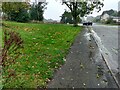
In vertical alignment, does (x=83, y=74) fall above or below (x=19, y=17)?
below

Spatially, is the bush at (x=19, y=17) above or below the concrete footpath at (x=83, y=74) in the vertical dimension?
above

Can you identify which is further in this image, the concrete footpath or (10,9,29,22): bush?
(10,9,29,22): bush

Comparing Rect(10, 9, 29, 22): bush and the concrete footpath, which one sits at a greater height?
Rect(10, 9, 29, 22): bush

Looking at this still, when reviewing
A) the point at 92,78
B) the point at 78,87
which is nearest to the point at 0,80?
the point at 78,87

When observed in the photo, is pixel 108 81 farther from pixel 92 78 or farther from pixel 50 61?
pixel 50 61

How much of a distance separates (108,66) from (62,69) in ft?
5.77

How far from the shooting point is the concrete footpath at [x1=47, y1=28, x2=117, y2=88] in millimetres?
7945

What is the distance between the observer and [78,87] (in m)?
7.71

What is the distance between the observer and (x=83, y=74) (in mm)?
8906

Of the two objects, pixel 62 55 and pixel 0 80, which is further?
pixel 62 55

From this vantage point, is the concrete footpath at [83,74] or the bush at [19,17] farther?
the bush at [19,17]

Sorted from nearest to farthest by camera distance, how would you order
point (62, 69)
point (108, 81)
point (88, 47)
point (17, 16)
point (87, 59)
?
point (108, 81) < point (62, 69) < point (87, 59) < point (88, 47) < point (17, 16)

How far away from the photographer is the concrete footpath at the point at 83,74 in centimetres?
795

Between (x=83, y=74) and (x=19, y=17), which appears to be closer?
(x=83, y=74)
